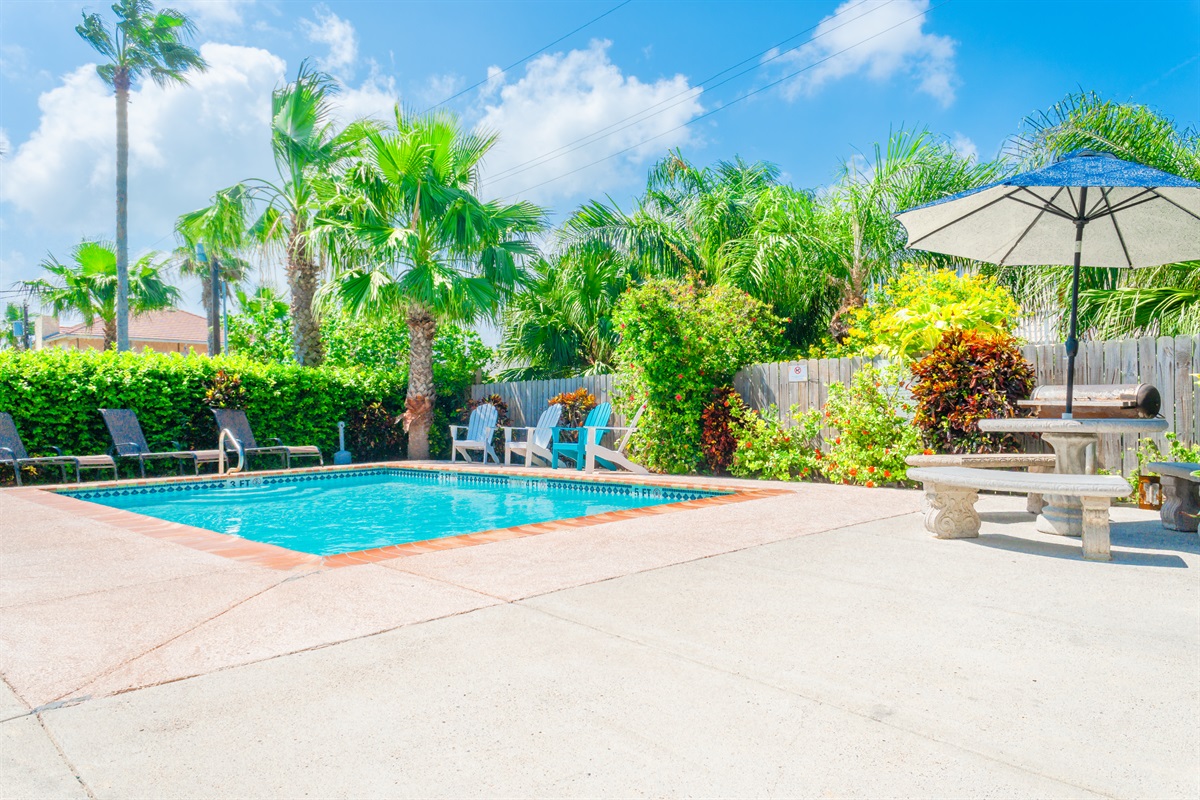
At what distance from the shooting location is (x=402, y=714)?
2113 millimetres

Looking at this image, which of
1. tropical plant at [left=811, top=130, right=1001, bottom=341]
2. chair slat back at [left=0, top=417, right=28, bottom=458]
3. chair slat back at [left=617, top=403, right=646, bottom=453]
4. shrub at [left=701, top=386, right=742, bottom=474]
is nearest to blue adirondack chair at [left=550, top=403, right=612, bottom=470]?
chair slat back at [left=617, top=403, right=646, bottom=453]

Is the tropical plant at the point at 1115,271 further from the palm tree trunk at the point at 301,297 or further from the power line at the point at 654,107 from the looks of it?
the palm tree trunk at the point at 301,297

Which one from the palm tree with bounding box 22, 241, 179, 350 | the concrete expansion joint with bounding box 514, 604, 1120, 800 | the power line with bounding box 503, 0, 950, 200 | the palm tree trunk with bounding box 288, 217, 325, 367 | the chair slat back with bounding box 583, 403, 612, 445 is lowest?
the concrete expansion joint with bounding box 514, 604, 1120, 800

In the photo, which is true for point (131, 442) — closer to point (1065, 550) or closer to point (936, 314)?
point (936, 314)

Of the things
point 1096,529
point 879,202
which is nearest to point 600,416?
point 879,202

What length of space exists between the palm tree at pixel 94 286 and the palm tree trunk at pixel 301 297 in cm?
771

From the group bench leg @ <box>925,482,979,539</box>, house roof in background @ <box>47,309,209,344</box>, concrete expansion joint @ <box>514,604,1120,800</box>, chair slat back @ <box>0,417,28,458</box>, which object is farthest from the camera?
house roof in background @ <box>47,309,209,344</box>

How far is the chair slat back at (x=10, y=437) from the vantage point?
939 cm

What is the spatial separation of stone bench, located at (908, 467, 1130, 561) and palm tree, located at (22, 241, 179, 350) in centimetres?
1993

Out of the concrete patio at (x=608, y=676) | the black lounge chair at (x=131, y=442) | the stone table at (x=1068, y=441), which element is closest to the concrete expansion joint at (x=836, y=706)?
the concrete patio at (x=608, y=676)

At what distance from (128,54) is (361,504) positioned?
14656mm

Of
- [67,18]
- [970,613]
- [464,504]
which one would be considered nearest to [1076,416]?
[970,613]

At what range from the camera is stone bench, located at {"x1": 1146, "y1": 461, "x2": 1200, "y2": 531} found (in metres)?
4.70

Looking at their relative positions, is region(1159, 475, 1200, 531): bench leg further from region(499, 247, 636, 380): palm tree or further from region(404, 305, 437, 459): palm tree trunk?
region(404, 305, 437, 459): palm tree trunk
